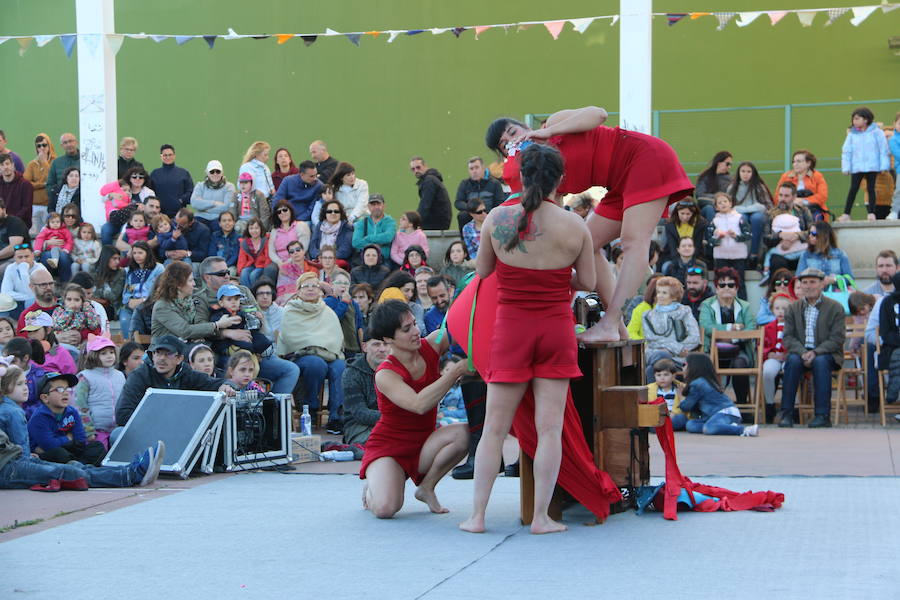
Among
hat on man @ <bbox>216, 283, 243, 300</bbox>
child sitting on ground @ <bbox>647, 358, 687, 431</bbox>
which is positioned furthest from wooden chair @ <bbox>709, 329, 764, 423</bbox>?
hat on man @ <bbox>216, 283, 243, 300</bbox>

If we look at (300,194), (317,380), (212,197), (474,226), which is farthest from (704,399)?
(212,197)

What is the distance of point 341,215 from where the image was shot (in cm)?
1152

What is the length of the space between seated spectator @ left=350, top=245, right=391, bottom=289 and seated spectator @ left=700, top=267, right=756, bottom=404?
289 cm

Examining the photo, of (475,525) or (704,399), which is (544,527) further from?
(704,399)

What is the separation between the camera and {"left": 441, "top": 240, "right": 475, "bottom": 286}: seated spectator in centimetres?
1088

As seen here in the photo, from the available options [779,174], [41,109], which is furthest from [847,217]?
[41,109]

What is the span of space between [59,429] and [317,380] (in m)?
2.38

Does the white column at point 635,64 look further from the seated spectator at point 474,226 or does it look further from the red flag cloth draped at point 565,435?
the red flag cloth draped at point 565,435

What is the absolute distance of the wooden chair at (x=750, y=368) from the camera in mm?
9305

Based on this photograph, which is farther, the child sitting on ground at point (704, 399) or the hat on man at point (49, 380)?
the child sitting on ground at point (704, 399)

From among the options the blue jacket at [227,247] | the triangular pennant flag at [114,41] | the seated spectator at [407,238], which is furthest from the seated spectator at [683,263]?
the triangular pennant flag at [114,41]

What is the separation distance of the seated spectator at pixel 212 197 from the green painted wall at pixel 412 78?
3.48 metres

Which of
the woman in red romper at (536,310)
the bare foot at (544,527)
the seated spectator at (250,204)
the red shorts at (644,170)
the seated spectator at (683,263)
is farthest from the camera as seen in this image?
the seated spectator at (250,204)

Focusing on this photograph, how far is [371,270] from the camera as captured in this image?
427 inches
